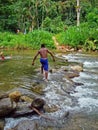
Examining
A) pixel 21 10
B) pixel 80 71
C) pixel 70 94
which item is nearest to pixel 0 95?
pixel 70 94

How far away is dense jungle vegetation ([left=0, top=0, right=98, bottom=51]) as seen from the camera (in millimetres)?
25000

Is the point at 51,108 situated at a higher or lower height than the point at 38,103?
lower

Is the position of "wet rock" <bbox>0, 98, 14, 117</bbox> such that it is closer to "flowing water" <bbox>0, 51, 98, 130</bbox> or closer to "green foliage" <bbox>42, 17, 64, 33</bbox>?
"flowing water" <bbox>0, 51, 98, 130</bbox>

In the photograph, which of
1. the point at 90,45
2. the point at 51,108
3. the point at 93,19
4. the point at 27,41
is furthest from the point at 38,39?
the point at 51,108

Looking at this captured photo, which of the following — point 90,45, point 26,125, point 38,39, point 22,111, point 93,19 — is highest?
point 93,19

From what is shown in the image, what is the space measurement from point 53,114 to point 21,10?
2734 centimetres

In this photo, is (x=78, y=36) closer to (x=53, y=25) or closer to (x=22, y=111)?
(x=53, y=25)

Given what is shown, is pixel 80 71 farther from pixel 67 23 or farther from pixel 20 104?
pixel 67 23

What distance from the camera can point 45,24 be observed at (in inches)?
1342

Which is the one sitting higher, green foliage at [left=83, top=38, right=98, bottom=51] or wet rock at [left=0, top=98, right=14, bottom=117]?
wet rock at [left=0, top=98, right=14, bottom=117]

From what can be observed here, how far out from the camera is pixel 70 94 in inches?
373

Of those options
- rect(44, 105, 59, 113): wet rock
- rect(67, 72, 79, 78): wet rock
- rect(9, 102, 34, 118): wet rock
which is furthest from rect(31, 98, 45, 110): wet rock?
rect(67, 72, 79, 78): wet rock

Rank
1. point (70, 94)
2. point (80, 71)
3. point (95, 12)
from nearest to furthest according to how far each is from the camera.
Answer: point (70, 94)
point (80, 71)
point (95, 12)

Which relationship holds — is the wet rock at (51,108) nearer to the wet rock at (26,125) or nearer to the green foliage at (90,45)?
the wet rock at (26,125)
